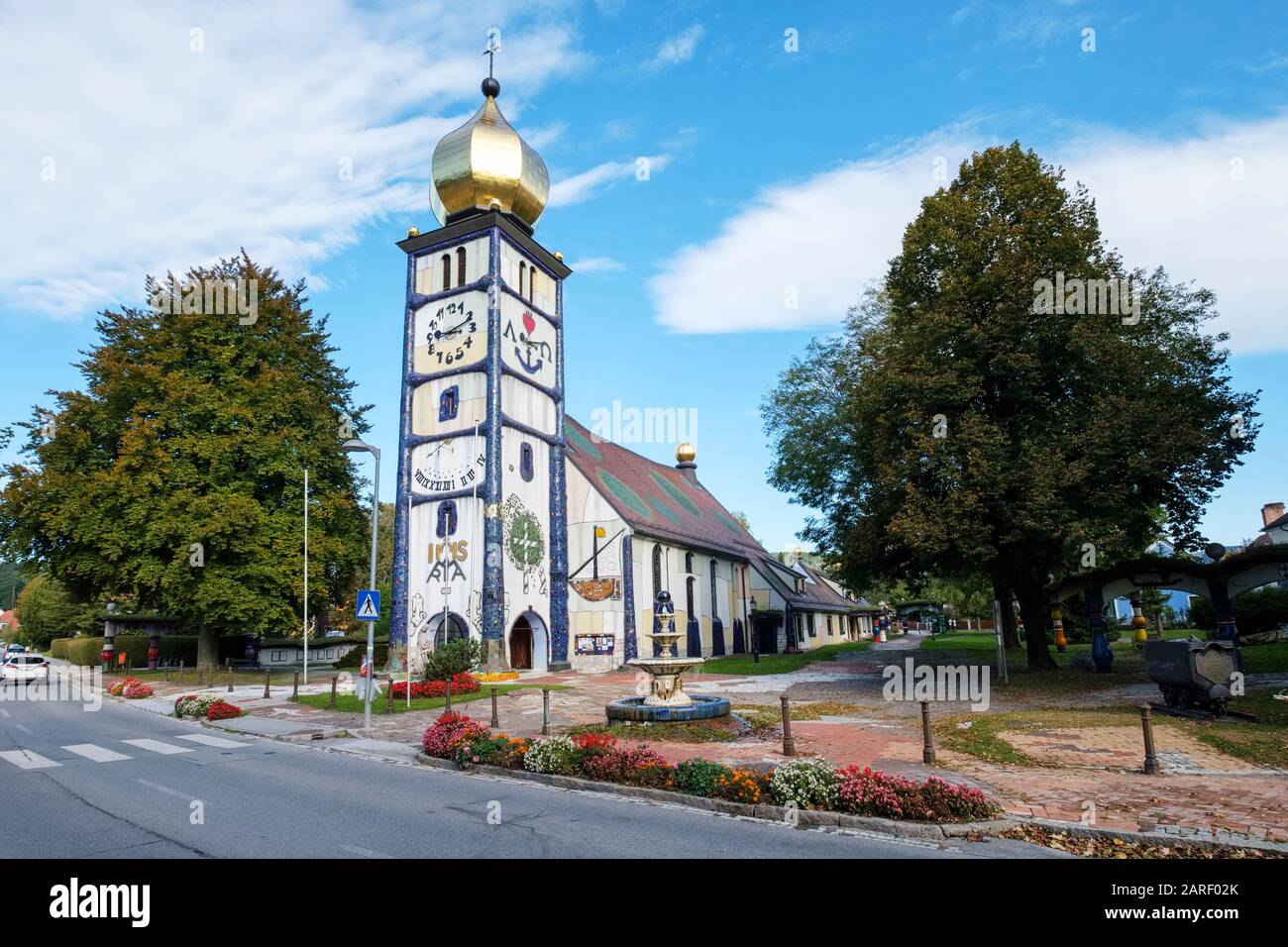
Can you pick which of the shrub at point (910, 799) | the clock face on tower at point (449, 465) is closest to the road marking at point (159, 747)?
the shrub at point (910, 799)

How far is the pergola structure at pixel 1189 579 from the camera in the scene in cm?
2034

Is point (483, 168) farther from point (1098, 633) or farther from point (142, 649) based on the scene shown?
point (142, 649)

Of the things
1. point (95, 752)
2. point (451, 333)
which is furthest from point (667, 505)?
point (95, 752)

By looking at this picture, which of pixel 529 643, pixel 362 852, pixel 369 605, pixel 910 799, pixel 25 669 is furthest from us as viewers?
pixel 529 643

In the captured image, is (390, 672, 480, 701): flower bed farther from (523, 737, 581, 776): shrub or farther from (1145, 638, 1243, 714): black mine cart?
(1145, 638, 1243, 714): black mine cart

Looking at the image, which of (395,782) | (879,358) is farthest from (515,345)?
(395,782)

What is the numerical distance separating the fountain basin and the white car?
32.9 meters

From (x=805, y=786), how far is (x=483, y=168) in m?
31.6

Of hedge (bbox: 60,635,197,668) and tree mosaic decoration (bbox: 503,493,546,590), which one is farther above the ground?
tree mosaic decoration (bbox: 503,493,546,590)

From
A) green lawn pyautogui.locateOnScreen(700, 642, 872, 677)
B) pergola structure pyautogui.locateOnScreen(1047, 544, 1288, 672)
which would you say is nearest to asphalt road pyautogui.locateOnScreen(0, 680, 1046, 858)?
pergola structure pyautogui.locateOnScreen(1047, 544, 1288, 672)

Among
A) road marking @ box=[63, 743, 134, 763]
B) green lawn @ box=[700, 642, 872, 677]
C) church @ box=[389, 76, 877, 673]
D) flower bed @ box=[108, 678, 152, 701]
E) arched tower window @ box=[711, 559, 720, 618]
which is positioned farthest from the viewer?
arched tower window @ box=[711, 559, 720, 618]

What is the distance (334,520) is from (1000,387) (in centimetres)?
2939

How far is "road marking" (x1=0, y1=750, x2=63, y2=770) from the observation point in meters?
12.5

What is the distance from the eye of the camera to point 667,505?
43188 millimetres
